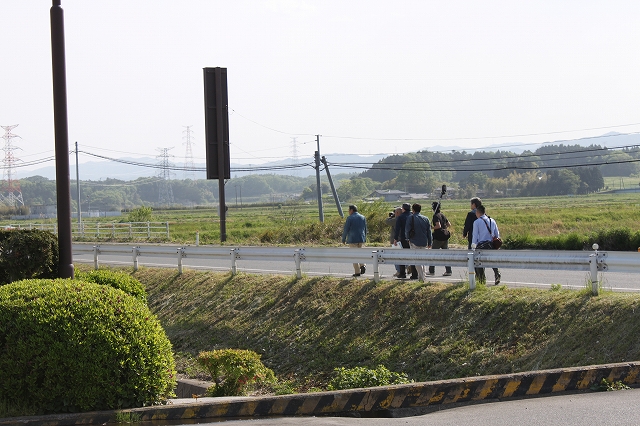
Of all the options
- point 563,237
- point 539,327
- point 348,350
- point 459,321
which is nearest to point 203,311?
point 348,350

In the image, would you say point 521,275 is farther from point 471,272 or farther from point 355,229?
point 471,272

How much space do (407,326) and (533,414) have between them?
246 inches

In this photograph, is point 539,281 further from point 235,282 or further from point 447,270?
point 235,282

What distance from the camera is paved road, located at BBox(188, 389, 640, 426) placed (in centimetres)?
687

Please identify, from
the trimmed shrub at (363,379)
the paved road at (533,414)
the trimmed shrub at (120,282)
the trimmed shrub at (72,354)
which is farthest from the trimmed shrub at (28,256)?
the paved road at (533,414)

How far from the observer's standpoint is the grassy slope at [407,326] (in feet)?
36.1

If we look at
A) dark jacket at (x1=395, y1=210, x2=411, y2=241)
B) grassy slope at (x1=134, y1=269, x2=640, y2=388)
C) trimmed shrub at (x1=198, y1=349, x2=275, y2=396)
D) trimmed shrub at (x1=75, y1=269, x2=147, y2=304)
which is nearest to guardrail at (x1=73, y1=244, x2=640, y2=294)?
grassy slope at (x1=134, y1=269, x2=640, y2=388)

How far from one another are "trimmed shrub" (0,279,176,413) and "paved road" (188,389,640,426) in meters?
1.08

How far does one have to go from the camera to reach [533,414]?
7.16m

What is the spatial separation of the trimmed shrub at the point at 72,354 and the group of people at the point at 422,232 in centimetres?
785

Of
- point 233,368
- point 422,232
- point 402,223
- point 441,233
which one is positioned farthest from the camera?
point 441,233

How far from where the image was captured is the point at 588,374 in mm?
8180

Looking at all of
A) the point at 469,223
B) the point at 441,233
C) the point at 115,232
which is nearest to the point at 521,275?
the point at 441,233

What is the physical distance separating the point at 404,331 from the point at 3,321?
721cm
